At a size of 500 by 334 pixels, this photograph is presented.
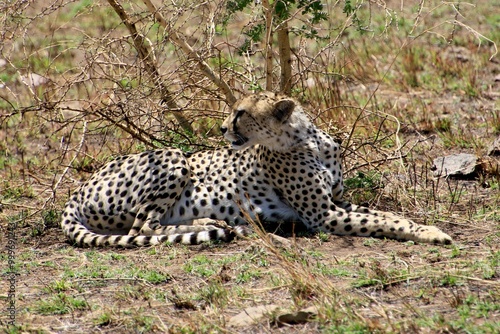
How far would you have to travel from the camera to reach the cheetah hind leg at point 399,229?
5.41 m

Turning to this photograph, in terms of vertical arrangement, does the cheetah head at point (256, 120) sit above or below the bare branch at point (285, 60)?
below

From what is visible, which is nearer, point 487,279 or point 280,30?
point 487,279

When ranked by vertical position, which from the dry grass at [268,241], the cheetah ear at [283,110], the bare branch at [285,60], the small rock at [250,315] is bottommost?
the small rock at [250,315]

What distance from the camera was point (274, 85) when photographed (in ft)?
23.5

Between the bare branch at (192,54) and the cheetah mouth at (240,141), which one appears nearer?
the cheetah mouth at (240,141)

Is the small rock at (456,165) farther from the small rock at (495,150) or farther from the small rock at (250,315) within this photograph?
the small rock at (250,315)

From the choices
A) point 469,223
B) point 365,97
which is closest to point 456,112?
point 365,97

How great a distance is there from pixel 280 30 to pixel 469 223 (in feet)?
6.98

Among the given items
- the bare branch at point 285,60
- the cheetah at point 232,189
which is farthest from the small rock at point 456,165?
the bare branch at point 285,60

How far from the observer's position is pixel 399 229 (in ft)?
18.2

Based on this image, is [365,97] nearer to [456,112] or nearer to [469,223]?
[456,112]

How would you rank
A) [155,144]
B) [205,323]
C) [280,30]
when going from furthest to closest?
[155,144], [280,30], [205,323]

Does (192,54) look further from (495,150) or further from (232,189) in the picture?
(495,150)

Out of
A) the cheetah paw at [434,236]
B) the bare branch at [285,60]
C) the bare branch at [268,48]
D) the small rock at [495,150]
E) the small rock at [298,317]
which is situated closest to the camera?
the small rock at [298,317]
